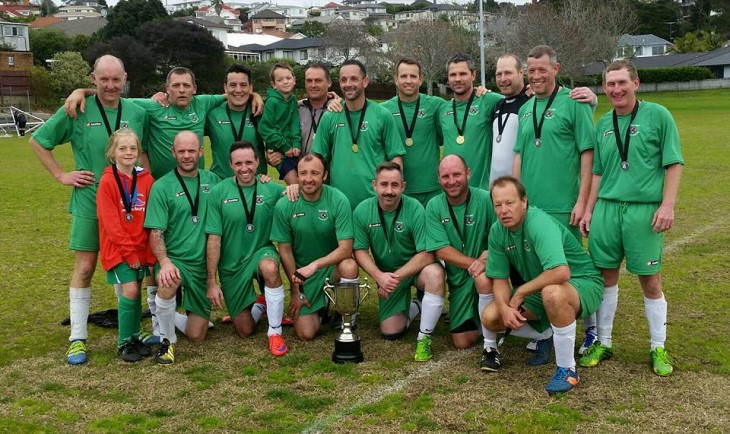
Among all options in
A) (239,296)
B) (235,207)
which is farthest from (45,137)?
(239,296)

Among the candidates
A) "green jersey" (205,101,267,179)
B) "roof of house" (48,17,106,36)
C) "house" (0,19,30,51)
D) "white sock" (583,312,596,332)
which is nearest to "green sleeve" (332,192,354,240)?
"green jersey" (205,101,267,179)

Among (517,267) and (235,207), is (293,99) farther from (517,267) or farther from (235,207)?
(517,267)

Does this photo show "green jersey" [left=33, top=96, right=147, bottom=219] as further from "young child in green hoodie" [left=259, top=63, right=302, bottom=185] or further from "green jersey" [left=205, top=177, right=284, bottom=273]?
"young child in green hoodie" [left=259, top=63, right=302, bottom=185]

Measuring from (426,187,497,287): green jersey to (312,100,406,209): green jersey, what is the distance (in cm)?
94

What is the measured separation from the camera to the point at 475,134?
667 cm

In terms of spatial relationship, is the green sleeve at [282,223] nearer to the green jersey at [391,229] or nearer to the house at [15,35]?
the green jersey at [391,229]

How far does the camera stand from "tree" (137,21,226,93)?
60844mm

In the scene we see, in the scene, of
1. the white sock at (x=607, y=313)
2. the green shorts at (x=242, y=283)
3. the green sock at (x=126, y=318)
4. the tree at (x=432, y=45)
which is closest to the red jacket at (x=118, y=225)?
the green sock at (x=126, y=318)

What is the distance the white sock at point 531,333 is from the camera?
563 centimetres

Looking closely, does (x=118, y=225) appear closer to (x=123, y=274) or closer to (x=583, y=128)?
(x=123, y=274)

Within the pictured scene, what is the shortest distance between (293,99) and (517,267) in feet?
9.79

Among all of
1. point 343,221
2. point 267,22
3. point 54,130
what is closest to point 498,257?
point 343,221

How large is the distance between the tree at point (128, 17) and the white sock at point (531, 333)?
241ft

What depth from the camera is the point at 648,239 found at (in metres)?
5.28
